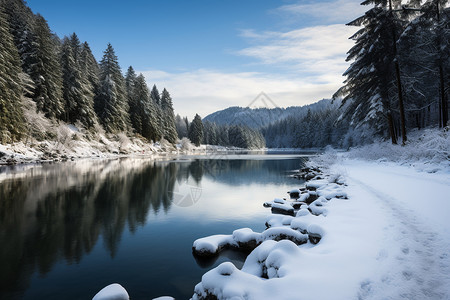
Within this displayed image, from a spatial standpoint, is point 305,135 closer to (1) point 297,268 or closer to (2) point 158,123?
(2) point 158,123

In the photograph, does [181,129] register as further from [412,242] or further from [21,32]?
[412,242]

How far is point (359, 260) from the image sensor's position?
4176 millimetres

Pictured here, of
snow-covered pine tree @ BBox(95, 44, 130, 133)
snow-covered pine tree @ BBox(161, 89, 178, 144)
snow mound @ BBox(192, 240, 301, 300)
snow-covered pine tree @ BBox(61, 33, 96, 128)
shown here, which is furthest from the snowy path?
snow-covered pine tree @ BBox(161, 89, 178, 144)

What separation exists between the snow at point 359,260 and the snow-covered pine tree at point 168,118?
214 ft

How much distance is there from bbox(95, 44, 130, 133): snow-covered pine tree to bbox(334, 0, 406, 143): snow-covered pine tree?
45.0 m

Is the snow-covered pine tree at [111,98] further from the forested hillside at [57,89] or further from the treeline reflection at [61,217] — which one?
the treeline reflection at [61,217]

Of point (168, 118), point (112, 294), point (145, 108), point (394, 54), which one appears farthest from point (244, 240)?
point (168, 118)

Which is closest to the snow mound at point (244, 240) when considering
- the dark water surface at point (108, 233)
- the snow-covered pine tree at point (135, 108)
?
the dark water surface at point (108, 233)

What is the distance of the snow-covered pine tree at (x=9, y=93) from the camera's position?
26.3m

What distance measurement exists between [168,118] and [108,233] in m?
64.7

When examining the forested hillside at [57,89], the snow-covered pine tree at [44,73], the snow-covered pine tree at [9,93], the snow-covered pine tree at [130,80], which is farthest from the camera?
the snow-covered pine tree at [130,80]

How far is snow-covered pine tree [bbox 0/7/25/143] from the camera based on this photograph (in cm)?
2633

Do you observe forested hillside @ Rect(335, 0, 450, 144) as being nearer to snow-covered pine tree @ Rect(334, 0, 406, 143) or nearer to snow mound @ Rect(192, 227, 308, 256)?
snow-covered pine tree @ Rect(334, 0, 406, 143)

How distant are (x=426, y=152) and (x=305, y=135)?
8910 cm
